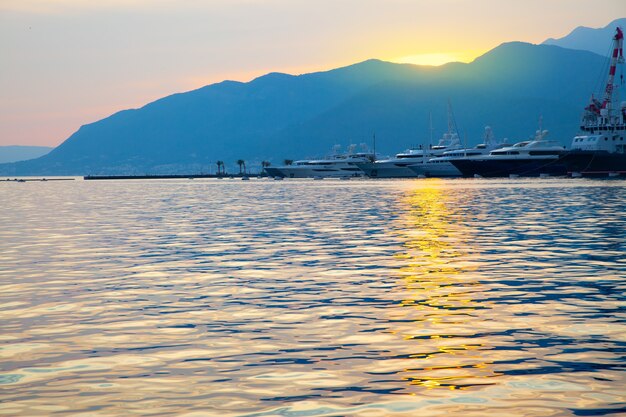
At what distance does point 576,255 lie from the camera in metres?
31.3

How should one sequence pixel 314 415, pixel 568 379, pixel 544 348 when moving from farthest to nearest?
pixel 544 348
pixel 568 379
pixel 314 415

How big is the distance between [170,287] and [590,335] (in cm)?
1260

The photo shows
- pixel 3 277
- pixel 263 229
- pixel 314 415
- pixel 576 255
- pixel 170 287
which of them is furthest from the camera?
pixel 263 229

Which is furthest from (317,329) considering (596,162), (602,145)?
(602,145)

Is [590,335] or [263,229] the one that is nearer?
[590,335]

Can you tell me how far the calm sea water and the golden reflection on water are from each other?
0.20ft

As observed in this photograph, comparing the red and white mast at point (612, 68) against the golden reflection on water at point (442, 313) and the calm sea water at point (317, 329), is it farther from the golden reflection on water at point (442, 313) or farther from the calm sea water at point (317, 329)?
the golden reflection on water at point (442, 313)

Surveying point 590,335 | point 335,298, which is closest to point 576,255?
point 335,298

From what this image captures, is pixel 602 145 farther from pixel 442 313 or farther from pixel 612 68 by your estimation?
pixel 442 313

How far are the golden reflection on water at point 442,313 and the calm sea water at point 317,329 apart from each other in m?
0.06

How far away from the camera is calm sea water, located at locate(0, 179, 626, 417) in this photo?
11914mm

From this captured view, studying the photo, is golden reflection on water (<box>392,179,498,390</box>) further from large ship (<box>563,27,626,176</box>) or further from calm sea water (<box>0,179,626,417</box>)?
large ship (<box>563,27,626,176</box>)

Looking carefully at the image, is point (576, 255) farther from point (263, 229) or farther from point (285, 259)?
point (263, 229)

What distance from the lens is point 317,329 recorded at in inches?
679
